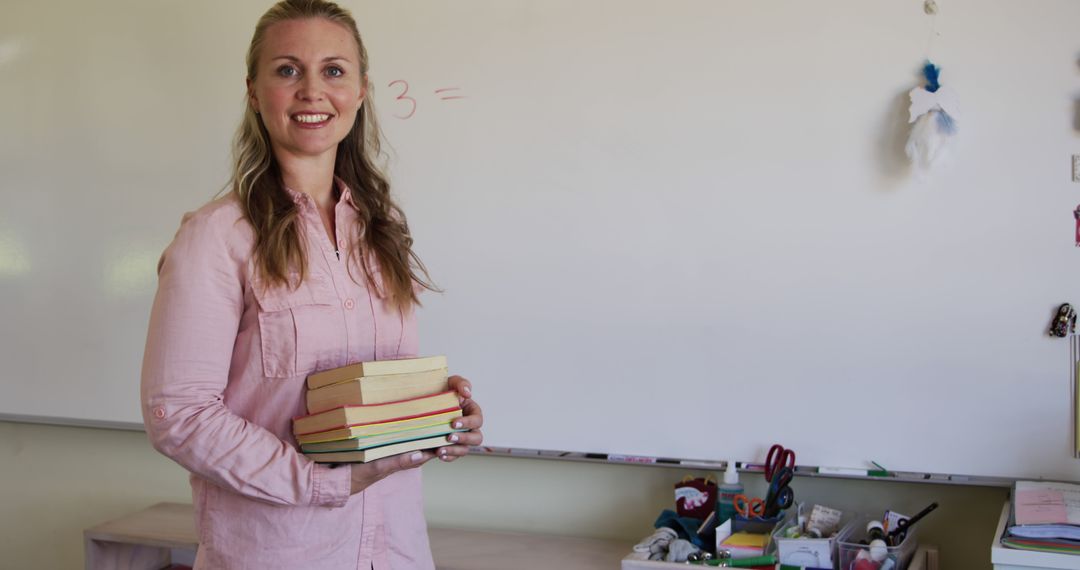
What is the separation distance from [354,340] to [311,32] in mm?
430

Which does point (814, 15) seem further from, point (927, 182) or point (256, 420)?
point (256, 420)

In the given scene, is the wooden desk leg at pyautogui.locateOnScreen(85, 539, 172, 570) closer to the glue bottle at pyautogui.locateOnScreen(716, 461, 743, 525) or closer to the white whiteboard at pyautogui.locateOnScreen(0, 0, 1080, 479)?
the white whiteboard at pyautogui.locateOnScreen(0, 0, 1080, 479)

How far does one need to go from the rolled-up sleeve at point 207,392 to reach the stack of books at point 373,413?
39mm

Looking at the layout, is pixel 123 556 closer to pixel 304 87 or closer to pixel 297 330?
pixel 297 330

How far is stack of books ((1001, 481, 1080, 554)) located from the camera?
1617mm

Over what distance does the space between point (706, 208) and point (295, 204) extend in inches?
36.3

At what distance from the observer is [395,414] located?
4.44 feet

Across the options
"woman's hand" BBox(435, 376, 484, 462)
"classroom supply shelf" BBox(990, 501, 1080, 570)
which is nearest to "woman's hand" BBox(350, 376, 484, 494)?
"woman's hand" BBox(435, 376, 484, 462)

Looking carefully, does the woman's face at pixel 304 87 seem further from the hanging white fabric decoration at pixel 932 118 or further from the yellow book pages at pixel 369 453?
the hanging white fabric decoration at pixel 932 118

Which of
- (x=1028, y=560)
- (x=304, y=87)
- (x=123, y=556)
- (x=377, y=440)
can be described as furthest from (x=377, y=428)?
(x=123, y=556)

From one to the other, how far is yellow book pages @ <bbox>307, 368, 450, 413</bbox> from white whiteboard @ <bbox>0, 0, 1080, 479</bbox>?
2.62 feet

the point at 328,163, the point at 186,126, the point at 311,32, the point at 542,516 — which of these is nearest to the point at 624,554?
the point at 542,516

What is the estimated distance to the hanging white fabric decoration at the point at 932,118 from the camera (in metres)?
1.90

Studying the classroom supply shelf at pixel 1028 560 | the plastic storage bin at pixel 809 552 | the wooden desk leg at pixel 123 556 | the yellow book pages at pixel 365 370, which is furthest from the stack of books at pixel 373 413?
the wooden desk leg at pixel 123 556
